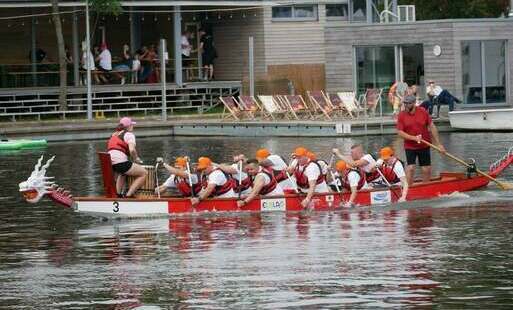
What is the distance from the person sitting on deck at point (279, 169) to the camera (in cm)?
2838

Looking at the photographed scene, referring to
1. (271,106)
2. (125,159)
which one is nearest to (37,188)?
(125,159)

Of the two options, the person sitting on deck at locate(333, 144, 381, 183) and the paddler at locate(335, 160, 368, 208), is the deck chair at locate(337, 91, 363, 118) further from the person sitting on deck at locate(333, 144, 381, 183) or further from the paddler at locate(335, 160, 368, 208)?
the paddler at locate(335, 160, 368, 208)

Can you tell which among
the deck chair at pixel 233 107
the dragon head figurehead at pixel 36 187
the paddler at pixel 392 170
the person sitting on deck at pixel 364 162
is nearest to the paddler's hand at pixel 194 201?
the dragon head figurehead at pixel 36 187

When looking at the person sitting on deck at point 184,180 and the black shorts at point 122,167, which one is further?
the black shorts at point 122,167

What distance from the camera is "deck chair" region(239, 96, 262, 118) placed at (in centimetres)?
5544

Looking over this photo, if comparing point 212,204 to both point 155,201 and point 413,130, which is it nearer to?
point 155,201

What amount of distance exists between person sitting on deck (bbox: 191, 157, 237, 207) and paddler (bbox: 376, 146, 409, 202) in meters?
2.99

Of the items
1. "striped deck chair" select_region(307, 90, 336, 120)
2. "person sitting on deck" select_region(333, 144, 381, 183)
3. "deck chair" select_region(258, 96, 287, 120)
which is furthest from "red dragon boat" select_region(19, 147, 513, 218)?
"deck chair" select_region(258, 96, 287, 120)

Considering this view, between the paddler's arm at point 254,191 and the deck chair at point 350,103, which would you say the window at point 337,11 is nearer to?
the deck chair at point 350,103

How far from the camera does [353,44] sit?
57.6 m

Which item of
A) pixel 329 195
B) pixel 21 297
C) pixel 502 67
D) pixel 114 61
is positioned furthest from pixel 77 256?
pixel 114 61

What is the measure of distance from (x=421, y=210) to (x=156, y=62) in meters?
33.8

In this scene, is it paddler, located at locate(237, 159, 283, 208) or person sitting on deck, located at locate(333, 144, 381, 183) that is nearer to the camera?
paddler, located at locate(237, 159, 283, 208)

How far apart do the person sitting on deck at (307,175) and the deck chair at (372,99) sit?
934 inches
